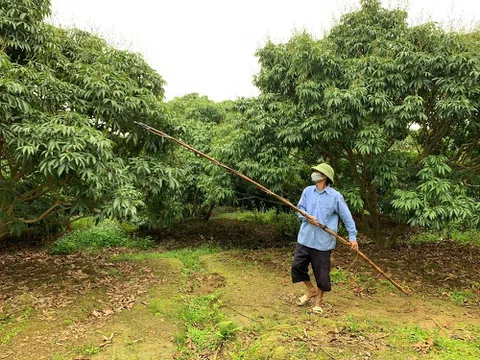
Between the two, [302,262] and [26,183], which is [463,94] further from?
[26,183]

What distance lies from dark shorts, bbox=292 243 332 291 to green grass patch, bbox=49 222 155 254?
295 inches

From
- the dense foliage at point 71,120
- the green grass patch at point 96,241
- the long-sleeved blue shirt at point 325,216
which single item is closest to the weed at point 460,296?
the long-sleeved blue shirt at point 325,216

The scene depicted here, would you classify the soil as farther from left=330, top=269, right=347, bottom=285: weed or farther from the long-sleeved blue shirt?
the long-sleeved blue shirt

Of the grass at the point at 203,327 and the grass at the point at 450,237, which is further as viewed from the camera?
the grass at the point at 450,237

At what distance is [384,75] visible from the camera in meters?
6.19

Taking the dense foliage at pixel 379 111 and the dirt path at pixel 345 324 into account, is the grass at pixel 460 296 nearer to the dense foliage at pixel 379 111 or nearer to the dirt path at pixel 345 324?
the dirt path at pixel 345 324

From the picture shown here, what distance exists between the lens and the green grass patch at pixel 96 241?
391 inches

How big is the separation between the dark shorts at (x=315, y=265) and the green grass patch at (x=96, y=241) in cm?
750

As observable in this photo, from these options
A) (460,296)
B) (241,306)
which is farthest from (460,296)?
(241,306)

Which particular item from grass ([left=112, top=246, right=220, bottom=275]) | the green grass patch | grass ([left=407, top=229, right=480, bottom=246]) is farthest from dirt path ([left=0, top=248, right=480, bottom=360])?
grass ([left=407, top=229, right=480, bottom=246])

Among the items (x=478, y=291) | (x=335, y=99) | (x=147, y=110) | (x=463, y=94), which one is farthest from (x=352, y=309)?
(x=147, y=110)

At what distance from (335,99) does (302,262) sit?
295 centimetres

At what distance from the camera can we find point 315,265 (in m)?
4.52

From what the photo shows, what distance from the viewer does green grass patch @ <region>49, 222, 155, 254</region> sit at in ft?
32.6
